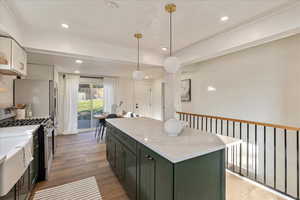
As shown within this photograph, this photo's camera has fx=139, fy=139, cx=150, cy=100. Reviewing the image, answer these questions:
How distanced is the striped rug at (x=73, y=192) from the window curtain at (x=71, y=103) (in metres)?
3.58

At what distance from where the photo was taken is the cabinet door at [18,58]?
81.2 inches

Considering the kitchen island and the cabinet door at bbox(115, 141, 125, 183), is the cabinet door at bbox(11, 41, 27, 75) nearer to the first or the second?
the cabinet door at bbox(115, 141, 125, 183)

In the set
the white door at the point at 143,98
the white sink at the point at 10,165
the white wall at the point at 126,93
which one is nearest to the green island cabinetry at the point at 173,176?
the white sink at the point at 10,165

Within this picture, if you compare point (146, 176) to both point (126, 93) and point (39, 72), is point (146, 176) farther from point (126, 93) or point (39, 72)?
point (126, 93)

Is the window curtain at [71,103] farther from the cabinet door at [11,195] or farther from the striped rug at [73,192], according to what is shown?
the cabinet door at [11,195]

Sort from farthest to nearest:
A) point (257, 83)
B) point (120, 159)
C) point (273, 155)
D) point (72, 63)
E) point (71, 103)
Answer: point (71, 103), point (72, 63), point (257, 83), point (273, 155), point (120, 159)

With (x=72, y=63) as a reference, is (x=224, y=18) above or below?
above

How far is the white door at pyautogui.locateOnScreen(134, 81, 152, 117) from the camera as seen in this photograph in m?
7.00

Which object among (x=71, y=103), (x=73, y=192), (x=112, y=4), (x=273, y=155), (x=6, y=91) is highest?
(x=112, y=4)

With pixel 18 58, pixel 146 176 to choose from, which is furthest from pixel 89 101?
pixel 146 176

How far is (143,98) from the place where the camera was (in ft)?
23.7

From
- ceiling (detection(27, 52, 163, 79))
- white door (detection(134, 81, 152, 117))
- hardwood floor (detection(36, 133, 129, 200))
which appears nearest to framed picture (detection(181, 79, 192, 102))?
ceiling (detection(27, 52, 163, 79))

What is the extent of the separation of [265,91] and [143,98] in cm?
508

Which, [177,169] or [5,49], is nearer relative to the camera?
[177,169]
